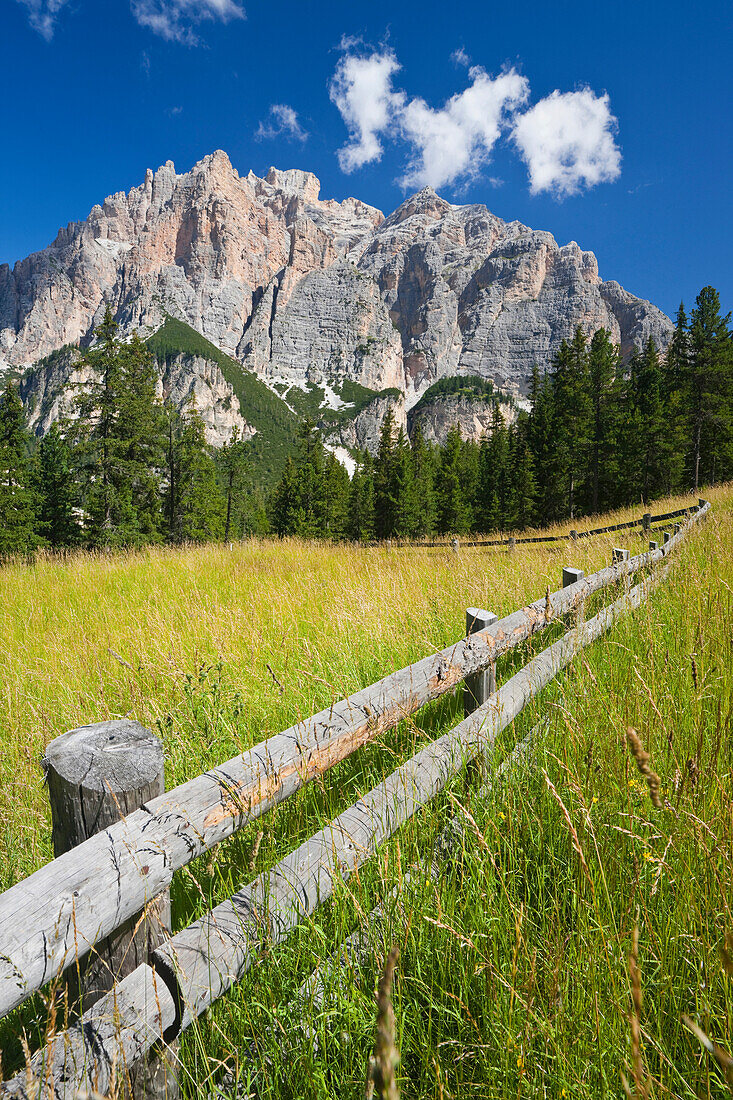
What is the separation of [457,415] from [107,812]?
150 metres

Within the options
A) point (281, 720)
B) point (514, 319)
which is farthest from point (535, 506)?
point (514, 319)

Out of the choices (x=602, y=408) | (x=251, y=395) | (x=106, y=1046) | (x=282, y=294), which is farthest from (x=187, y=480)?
(x=282, y=294)

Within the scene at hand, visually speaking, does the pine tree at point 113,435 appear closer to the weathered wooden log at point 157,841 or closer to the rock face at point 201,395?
the weathered wooden log at point 157,841

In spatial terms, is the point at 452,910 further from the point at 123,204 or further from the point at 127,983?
the point at 123,204

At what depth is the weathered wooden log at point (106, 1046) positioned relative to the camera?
982 mm

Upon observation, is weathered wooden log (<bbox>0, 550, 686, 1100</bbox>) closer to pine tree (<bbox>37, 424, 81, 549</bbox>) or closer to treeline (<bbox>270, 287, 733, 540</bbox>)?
treeline (<bbox>270, 287, 733, 540</bbox>)

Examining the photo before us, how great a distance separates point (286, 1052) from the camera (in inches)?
50.3

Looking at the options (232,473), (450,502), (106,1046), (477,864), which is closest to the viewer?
(106,1046)

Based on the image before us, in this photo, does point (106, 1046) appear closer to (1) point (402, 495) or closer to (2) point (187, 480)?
(2) point (187, 480)

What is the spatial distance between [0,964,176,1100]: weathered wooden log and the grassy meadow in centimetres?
16

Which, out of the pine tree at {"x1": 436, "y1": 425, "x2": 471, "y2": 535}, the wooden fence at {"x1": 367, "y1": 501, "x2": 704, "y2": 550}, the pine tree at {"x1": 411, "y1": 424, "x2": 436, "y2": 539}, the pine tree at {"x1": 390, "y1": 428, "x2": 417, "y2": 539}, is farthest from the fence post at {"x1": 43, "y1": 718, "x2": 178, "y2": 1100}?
the pine tree at {"x1": 436, "y1": 425, "x2": 471, "y2": 535}

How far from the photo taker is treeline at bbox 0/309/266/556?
20.7 meters

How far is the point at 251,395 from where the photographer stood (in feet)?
530

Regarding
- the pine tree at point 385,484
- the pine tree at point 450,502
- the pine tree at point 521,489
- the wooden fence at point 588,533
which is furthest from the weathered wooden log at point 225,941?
the pine tree at point 450,502
